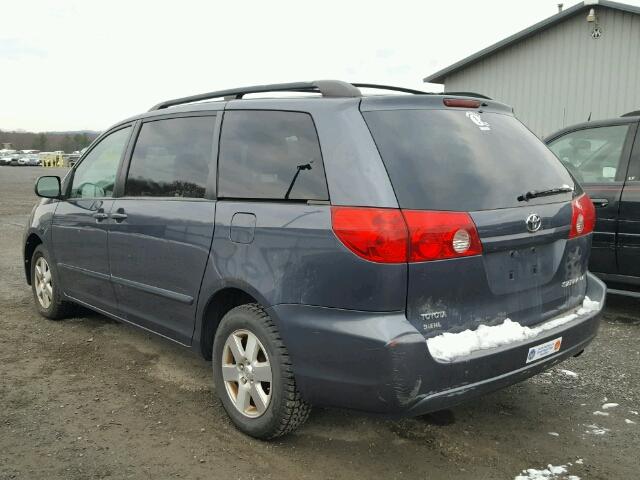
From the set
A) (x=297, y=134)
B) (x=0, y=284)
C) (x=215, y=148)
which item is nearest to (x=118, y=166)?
(x=215, y=148)

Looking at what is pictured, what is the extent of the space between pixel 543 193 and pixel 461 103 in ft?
2.00

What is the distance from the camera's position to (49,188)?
16.1 feet

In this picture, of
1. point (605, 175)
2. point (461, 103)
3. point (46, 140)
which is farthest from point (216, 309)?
point (46, 140)

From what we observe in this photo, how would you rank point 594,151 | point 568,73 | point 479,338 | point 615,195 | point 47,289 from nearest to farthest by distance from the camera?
point 479,338 < point 615,195 < point 47,289 < point 594,151 < point 568,73

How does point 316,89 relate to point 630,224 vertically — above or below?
above

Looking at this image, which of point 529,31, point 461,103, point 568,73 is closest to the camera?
point 461,103

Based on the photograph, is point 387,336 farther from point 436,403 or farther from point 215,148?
point 215,148

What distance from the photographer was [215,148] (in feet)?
11.2

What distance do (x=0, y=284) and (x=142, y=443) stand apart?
4640 mm

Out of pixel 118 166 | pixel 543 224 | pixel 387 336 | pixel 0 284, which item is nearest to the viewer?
pixel 387 336

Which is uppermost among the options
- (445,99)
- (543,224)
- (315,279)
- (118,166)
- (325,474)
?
(445,99)

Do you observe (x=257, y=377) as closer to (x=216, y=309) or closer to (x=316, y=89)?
(x=216, y=309)

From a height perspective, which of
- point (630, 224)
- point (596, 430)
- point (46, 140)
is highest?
point (46, 140)

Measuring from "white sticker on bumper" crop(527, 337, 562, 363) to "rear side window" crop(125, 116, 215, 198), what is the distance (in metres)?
1.91
